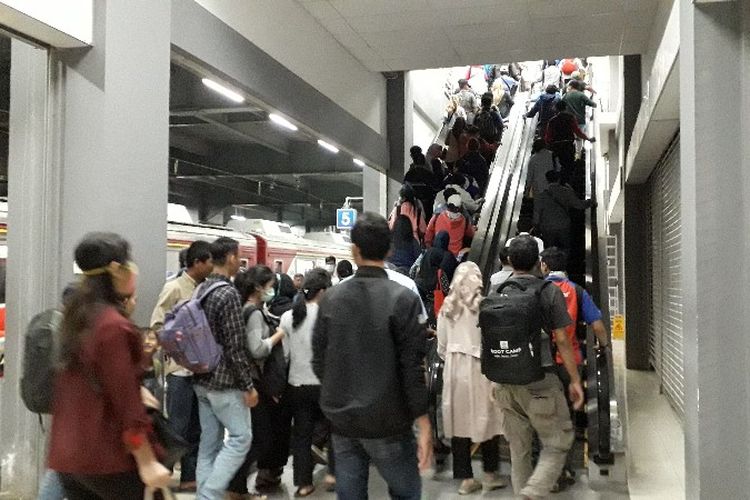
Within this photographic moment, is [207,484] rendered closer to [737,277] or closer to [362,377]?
[362,377]

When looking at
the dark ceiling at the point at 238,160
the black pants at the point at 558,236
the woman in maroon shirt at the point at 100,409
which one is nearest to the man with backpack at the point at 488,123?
the dark ceiling at the point at 238,160

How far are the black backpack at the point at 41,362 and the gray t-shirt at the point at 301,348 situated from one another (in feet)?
7.61

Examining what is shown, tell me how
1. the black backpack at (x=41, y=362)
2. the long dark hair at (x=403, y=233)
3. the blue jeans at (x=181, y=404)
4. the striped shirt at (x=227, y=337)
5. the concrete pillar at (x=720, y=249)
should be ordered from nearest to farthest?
1. the black backpack at (x=41, y=362)
2. the concrete pillar at (x=720, y=249)
3. the striped shirt at (x=227, y=337)
4. the blue jeans at (x=181, y=404)
5. the long dark hair at (x=403, y=233)

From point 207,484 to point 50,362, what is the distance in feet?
6.13

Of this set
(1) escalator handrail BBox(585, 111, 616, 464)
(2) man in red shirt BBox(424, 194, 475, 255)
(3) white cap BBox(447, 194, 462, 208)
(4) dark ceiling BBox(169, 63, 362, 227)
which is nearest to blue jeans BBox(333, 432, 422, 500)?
(1) escalator handrail BBox(585, 111, 616, 464)

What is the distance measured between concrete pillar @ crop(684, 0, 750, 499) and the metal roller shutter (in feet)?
10.4

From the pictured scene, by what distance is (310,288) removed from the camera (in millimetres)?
4918

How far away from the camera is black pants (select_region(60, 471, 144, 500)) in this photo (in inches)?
92.2

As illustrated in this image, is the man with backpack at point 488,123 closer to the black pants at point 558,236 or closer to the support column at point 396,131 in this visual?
the support column at point 396,131

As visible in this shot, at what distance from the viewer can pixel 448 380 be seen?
515cm

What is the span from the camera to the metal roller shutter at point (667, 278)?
299 inches

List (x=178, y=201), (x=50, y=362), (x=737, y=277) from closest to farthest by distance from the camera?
(x=50, y=362) < (x=737, y=277) < (x=178, y=201)

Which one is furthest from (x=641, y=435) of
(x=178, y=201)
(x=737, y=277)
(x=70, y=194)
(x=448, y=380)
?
(x=178, y=201)

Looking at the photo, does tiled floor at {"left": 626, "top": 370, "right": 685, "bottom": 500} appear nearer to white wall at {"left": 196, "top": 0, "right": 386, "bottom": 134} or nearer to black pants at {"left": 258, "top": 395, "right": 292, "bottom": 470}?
black pants at {"left": 258, "top": 395, "right": 292, "bottom": 470}
